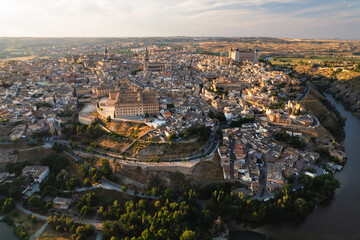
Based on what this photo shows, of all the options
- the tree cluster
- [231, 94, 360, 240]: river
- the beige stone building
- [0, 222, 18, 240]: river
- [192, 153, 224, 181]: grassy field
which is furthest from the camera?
the beige stone building

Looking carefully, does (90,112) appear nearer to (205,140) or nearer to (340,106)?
(205,140)

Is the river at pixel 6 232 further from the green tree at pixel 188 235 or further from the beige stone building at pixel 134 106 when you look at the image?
the beige stone building at pixel 134 106

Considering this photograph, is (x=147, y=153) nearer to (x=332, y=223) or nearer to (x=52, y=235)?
(x=52, y=235)

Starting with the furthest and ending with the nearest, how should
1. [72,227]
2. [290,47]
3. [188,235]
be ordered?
[290,47] → [72,227] → [188,235]

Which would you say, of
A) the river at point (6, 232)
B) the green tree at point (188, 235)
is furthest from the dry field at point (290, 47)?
the river at point (6, 232)

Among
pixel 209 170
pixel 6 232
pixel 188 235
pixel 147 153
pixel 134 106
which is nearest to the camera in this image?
pixel 188 235

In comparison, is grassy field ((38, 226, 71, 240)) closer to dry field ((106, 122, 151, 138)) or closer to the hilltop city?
the hilltop city

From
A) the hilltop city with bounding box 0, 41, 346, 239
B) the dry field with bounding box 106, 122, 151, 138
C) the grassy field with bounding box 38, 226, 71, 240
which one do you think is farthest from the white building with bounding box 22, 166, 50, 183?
the dry field with bounding box 106, 122, 151, 138

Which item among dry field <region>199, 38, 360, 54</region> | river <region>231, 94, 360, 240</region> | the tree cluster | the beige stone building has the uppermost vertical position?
dry field <region>199, 38, 360, 54</region>

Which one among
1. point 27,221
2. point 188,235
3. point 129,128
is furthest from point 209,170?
point 27,221
